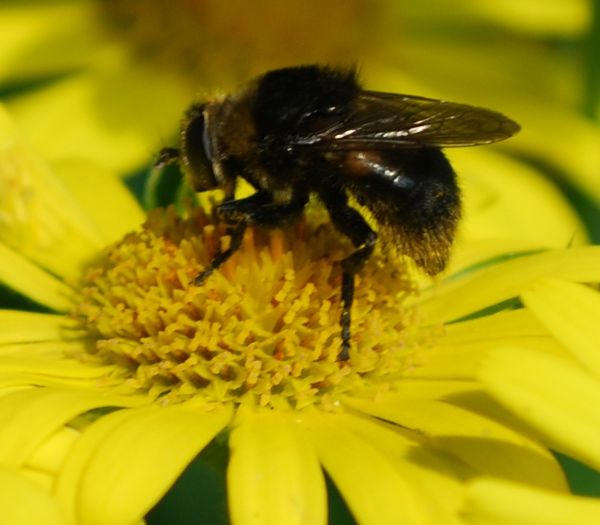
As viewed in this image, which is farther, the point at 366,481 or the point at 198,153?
the point at 198,153

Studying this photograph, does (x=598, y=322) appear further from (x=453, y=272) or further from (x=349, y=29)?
(x=349, y=29)

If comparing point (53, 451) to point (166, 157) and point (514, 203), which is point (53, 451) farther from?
point (514, 203)

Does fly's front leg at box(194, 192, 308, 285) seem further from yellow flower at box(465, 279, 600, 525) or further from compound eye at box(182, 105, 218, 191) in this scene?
yellow flower at box(465, 279, 600, 525)

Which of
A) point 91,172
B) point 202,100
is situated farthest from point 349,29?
point 202,100

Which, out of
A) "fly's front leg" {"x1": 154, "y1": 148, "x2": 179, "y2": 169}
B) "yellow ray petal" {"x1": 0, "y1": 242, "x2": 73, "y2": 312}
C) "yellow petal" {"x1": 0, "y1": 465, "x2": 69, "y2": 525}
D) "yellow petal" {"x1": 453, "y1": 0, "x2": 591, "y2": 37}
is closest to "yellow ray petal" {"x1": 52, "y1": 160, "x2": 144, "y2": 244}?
"yellow ray petal" {"x1": 0, "y1": 242, "x2": 73, "y2": 312}

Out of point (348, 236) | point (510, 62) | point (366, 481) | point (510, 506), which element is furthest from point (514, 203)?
point (510, 506)

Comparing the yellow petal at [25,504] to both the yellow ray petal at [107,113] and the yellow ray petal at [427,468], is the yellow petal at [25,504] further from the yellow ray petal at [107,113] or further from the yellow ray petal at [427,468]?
the yellow ray petal at [107,113]
